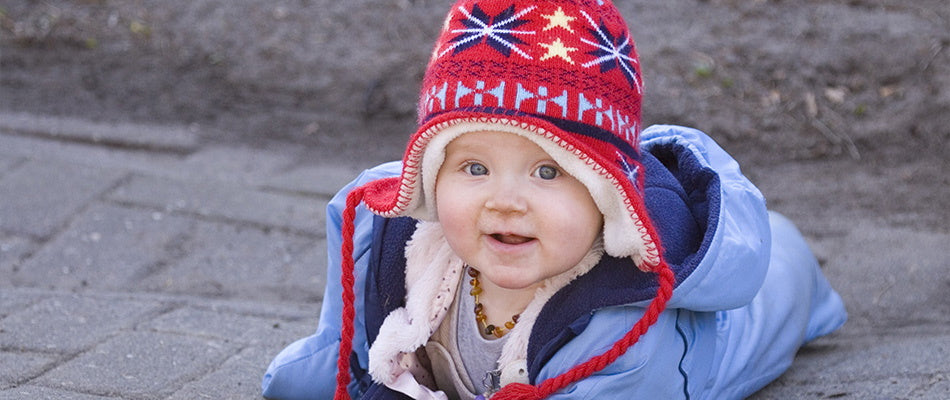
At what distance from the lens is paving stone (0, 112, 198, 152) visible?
465 centimetres

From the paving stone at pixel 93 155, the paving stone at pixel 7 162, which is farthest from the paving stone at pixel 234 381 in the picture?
the paving stone at pixel 7 162

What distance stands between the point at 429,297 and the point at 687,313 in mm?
522

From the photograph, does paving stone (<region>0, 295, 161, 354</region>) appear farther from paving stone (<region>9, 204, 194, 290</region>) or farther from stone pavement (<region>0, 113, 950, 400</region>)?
paving stone (<region>9, 204, 194, 290</region>)

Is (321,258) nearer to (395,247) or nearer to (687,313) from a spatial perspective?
Answer: (395,247)

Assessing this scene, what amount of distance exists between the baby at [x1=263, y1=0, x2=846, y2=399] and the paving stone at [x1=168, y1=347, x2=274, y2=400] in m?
0.09

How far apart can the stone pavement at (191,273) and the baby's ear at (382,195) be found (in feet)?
2.05

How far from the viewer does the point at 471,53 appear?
190 centimetres

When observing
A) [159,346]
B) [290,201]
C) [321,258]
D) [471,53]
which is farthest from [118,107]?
[471,53]

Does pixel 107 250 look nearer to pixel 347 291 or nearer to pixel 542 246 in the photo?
pixel 347 291

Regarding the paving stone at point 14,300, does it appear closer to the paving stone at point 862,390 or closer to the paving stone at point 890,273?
→ the paving stone at point 862,390

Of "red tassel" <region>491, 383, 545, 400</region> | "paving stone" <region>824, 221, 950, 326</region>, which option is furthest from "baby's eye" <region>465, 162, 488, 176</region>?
"paving stone" <region>824, 221, 950, 326</region>

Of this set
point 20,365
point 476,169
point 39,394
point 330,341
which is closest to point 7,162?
point 20,365

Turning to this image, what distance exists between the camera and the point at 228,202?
407 centimetres

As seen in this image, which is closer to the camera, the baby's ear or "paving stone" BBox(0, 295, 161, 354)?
the baby's ear
